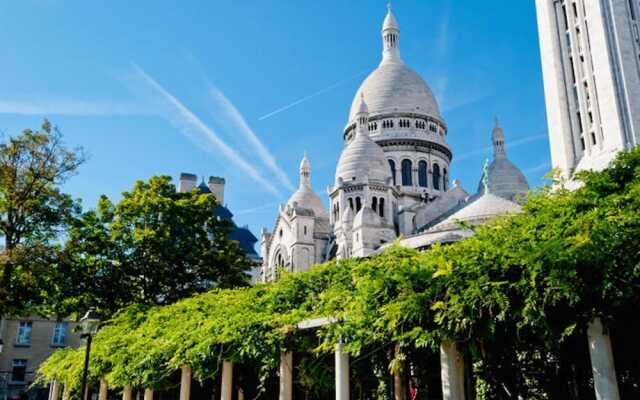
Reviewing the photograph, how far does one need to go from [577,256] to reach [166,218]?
20.6 meters


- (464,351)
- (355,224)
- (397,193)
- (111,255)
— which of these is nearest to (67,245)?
(111,255)

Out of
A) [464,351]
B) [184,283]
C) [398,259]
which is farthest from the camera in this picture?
[184,283]

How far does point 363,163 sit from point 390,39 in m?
30.1

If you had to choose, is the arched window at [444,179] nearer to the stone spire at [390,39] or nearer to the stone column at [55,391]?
the stone spire at [390,39]

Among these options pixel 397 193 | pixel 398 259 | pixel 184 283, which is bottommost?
pixel 398 259

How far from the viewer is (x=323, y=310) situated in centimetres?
1124

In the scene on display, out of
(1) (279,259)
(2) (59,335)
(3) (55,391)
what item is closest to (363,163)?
(1) (279,259)

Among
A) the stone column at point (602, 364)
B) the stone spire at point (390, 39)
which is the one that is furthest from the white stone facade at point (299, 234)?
the stone column at point (602, 364)

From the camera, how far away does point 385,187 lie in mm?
60000

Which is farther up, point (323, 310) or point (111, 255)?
point (111, 255)

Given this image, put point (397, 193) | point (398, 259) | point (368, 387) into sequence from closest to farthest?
1. point (398, 259)
2. point (368, 387)
3. point (397, 193)

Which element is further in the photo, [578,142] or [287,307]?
[578,142]

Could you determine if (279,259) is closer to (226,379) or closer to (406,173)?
(406,173)

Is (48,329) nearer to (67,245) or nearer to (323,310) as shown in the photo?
(67,245)
